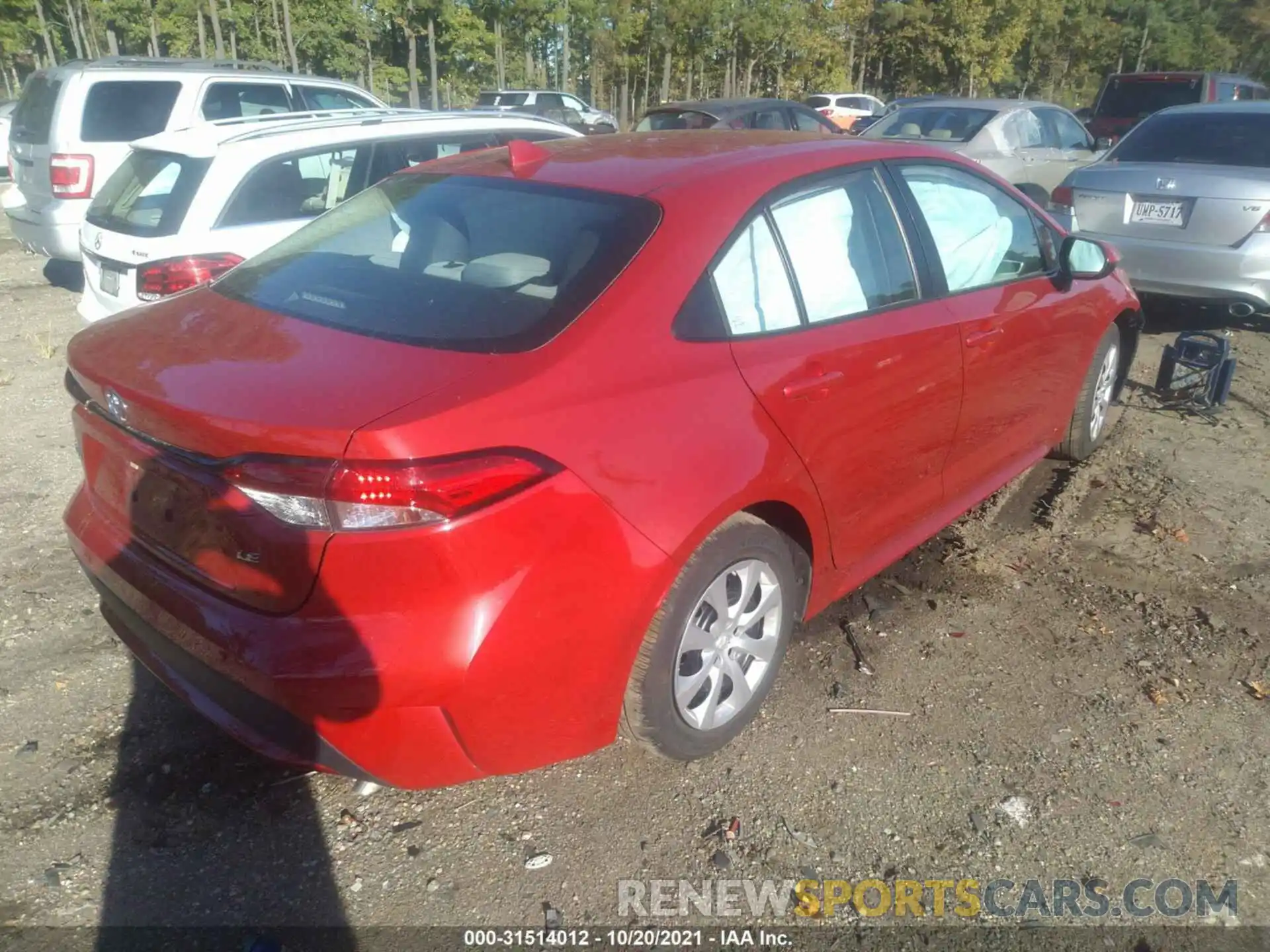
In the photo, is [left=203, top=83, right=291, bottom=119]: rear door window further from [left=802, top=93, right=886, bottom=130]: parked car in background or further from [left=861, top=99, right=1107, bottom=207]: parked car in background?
[left=802, top=93, right=886, bottom=130]: parked car in background

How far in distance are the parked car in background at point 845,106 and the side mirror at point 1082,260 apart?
28.3 meters

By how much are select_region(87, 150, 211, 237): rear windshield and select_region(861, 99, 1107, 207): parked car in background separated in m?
7.86

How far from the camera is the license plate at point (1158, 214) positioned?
7.04 m

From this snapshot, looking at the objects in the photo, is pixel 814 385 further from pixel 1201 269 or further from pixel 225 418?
pixel 1201 269

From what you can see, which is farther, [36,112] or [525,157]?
[36,112]

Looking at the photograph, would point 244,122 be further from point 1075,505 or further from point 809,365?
point 1075,505

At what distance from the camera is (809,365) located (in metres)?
2.94

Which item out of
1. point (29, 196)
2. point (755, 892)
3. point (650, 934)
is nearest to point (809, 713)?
point (755, 892)

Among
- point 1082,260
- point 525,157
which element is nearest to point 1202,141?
point 1082,260

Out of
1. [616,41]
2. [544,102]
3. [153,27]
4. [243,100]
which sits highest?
[243,100]

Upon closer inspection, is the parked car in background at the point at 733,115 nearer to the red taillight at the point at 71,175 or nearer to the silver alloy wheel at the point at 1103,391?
the red taillight at the point at 71,175

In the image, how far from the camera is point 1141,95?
685 inches

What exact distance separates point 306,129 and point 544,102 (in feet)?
70.1

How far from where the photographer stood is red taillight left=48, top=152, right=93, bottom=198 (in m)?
8.26
